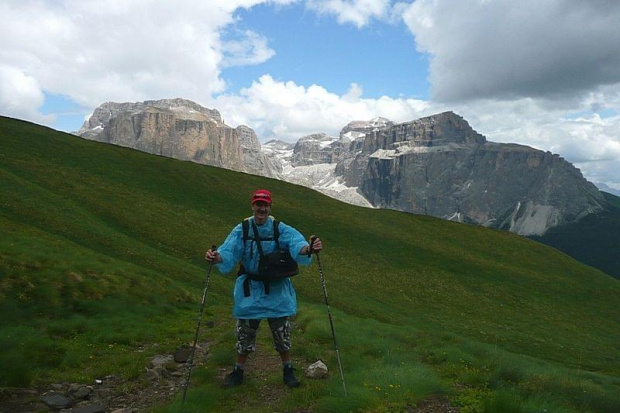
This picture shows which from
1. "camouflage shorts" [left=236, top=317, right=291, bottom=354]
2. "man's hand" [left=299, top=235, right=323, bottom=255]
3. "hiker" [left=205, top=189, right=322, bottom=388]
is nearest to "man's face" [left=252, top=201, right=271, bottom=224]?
"hiker" [left=205, top=189, right=322, bottom=388]

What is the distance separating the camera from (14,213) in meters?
33.0

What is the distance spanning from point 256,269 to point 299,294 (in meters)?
26.3

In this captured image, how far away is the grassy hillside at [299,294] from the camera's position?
1048 cm

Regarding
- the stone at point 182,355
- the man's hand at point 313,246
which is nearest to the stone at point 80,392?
the stone at point 182,355

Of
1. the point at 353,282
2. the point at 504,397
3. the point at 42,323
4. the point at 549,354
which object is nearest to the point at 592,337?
the point at 549,354

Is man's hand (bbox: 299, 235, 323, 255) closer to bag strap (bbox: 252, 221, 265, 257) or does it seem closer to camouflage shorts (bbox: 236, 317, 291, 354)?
bag strap (bbox: 252, 221, 265, 257)

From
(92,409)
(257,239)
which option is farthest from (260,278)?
(92,409)

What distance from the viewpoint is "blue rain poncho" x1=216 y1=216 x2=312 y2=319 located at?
33.6ft

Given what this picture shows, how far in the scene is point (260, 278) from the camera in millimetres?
10250

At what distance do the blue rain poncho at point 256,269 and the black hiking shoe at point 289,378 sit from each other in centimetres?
141

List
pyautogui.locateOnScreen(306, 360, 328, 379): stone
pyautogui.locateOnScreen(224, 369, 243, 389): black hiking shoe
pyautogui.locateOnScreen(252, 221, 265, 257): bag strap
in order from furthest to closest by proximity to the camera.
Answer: pyautogui.locateOnScreen(306, 360, 328, 379): stone
pyautogui.locateOnScreen(224, 369, 243, 389): black hiking shoe
pyautogui.locateOnScreen(252, 221, 265, 257): bag strap

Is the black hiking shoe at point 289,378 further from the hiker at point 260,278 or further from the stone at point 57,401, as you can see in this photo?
the stone at point 57,401

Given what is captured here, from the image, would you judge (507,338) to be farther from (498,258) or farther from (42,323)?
(42,323)

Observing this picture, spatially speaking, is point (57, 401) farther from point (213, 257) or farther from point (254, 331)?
point (213, 257)
